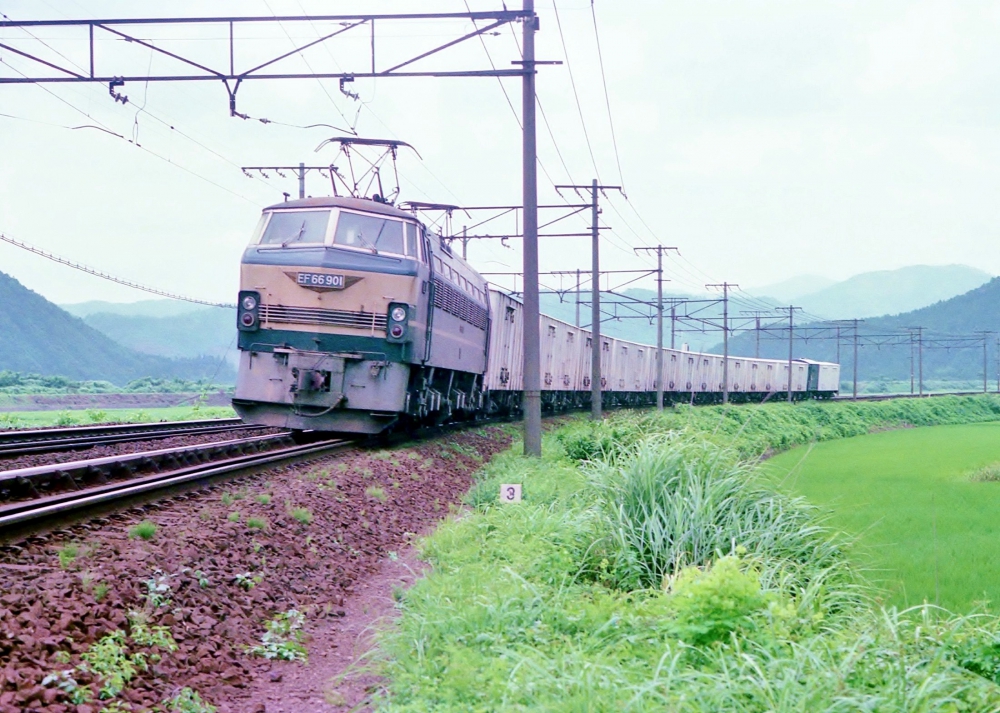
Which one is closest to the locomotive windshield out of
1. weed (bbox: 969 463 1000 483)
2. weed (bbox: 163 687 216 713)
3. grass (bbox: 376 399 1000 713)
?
grass (bbox: 376 399 1000 713)

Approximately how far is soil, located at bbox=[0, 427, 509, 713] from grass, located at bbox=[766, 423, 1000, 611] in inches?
142

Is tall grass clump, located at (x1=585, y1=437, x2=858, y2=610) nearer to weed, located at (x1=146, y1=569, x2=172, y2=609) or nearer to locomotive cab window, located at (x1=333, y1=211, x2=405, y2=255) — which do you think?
weed, located at (x1=146, y1=569, x2=172, y2=609)

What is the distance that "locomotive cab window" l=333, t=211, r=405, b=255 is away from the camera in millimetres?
14844

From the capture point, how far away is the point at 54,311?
51.8 metres

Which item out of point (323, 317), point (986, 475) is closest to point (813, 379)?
point (986, 475)

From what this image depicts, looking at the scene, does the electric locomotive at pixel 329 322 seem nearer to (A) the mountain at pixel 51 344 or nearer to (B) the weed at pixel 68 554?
(B) the weed at pixel 68 554

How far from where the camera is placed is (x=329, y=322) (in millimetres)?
14414

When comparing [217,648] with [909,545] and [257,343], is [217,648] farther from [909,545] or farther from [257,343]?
[257,343]

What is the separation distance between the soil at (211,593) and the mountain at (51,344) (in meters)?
40.2

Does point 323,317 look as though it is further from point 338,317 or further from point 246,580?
point 246,580

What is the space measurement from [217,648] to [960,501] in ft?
39.8

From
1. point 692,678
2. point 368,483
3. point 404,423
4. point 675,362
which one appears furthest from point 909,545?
point 675,362

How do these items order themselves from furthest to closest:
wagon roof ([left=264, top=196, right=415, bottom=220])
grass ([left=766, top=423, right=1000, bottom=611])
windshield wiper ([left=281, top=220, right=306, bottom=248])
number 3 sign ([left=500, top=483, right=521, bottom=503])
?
1. wagon roof ([left=264, top=196, right=415, bottom=220])
2. windshield wiper ([left=281, top=220, right=306, bottom=248])
3. number 3 sign ([left=500, top=483, right=521, bottom=503])
4. grass ([left=766, top=423, right=1000, bottom=611])

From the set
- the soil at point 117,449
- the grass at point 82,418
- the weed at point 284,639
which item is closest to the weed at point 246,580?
the weed at point 284,639
